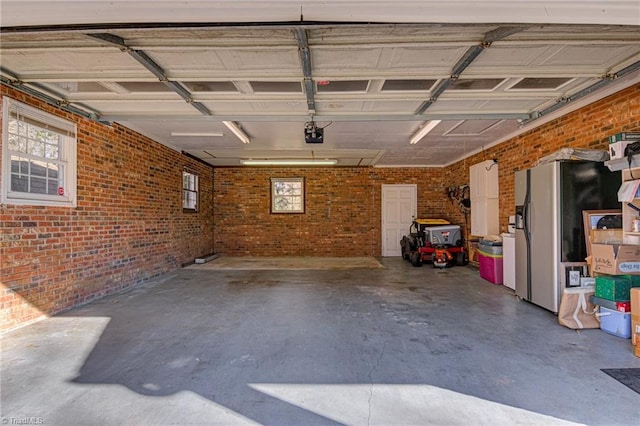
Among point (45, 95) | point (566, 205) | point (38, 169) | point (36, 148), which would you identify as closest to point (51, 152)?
point (36, 148)

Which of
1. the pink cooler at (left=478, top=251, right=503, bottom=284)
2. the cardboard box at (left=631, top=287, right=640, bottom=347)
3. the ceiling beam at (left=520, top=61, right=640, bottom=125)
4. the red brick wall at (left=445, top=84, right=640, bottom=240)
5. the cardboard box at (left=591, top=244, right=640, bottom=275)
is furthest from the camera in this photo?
the pink cooler at (left=478, top=251, right=503, bottom=284)

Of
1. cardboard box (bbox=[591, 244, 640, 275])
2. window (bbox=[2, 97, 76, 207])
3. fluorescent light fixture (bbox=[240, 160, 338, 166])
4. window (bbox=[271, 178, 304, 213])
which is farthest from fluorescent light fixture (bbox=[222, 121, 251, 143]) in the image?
cardboard box (bbox=[591, 244, 640, 275])

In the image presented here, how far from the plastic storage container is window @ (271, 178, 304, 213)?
7839 millimetres

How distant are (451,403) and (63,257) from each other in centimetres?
491

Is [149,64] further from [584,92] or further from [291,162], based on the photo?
[291,162]

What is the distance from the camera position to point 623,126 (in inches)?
151

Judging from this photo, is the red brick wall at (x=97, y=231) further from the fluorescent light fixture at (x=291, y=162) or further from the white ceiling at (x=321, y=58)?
the fluorescent light fixture at (x=291, y=162)

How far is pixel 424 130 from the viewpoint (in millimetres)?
5965

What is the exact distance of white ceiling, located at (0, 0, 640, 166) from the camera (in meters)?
2.11

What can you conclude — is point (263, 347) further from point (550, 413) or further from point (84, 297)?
point (84, 297)

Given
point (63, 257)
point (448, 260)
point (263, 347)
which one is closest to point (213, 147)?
point (63, 257)

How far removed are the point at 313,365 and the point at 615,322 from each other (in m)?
3.29

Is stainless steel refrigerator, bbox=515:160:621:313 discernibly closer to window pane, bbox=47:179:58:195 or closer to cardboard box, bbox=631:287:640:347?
cardboard box, bbox=631:287:640:347

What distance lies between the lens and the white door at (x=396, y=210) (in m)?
10.2
